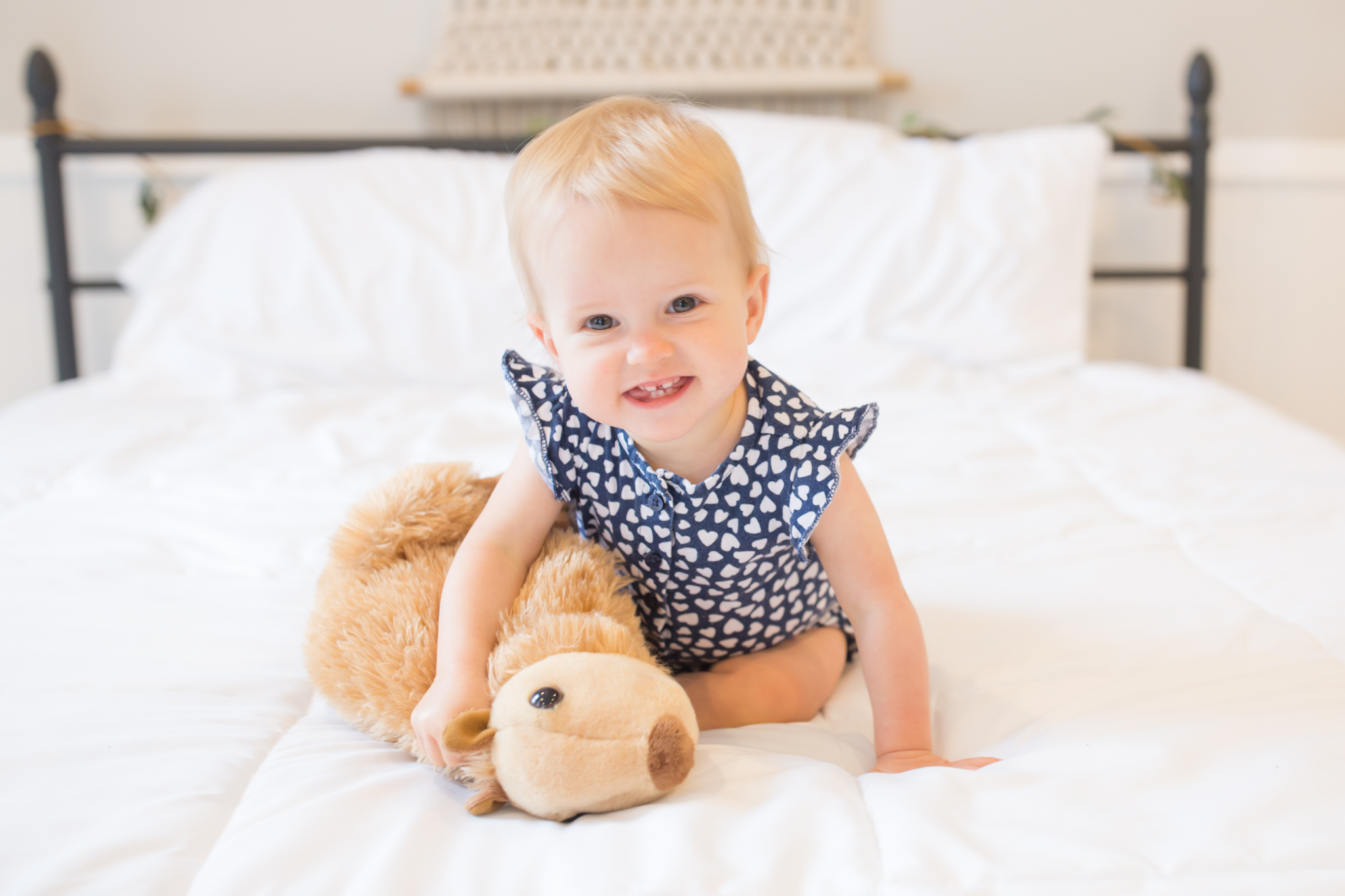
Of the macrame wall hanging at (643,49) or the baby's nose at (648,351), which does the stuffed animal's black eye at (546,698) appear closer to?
the baby's nose at (648,351)

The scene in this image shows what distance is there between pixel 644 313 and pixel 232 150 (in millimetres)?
1721

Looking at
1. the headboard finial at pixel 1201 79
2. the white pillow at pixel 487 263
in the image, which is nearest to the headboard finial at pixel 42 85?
the white pillow at pixel 487 263

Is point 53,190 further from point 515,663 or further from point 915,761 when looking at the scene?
point 915,761

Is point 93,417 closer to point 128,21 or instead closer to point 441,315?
point 441,315

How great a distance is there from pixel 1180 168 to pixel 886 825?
2092 millimetres

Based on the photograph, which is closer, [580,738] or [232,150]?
[580,738]

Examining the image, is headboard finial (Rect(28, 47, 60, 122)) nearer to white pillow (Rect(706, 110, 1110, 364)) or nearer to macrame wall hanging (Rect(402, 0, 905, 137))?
macrame wall hanging (Rect(402, 0, 905, 137))

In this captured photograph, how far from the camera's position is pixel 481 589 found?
2.15 ft

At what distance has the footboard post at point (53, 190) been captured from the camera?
1931 millimetres

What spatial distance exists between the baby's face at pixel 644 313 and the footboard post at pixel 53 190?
1.73 meters

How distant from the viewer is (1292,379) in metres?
2.22

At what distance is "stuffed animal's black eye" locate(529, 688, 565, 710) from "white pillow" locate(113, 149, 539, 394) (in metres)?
1.15

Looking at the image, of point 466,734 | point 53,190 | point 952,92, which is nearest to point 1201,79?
point 952,92

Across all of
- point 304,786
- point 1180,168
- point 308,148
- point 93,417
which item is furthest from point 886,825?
point 1180,168
